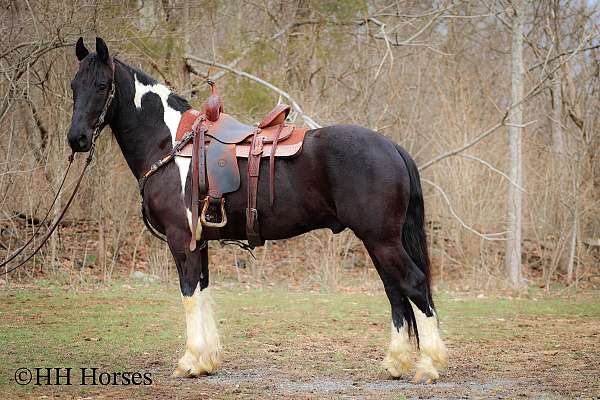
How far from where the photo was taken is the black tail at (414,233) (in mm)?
5707

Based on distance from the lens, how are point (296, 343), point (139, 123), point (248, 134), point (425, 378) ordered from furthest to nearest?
1. point (296, 343)
2. point (139, 123)
3. point (248, 134)
4. point (425, 378)

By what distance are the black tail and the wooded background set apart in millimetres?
6574

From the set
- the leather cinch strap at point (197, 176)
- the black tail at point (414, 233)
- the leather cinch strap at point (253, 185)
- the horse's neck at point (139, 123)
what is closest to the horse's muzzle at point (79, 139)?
the horse's neck at point (139, 123)

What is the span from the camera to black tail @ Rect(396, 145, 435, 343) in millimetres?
5707

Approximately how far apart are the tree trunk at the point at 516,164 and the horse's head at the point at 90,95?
8652 millimetres

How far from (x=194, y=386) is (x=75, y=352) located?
177cm

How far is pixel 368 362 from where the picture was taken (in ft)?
21.1

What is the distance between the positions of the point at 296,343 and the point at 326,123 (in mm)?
6393

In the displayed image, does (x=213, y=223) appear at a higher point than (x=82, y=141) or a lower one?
lower

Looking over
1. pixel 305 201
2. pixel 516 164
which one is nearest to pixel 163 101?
pixel 305 201

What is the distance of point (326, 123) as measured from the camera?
13203 millimetres

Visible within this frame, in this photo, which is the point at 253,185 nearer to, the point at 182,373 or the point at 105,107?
the point at 105,107

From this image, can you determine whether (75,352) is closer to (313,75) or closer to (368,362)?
(368,362)

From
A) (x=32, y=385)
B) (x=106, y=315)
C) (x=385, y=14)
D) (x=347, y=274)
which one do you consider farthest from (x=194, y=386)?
(x=385, y=14)
